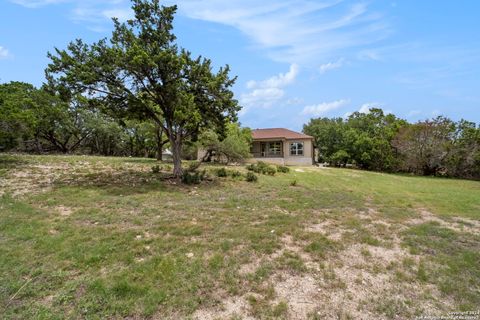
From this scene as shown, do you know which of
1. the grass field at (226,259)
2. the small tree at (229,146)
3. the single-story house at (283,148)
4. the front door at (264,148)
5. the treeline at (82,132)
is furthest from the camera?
the front door at (264,148)

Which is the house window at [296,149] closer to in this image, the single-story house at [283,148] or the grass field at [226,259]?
the single-story house at [283,148]

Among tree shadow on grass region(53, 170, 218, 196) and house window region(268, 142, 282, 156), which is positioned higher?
house window region(268, 142, 282, 156)

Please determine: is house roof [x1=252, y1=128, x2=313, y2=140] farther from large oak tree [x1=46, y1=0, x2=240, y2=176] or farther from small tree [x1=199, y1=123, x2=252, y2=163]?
large oak tree [x1=46, y1=0, x2=240, y2=176]

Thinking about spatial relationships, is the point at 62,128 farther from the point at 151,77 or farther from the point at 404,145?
the point at 404,145

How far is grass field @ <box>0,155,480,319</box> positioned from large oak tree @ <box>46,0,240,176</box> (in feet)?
13.2

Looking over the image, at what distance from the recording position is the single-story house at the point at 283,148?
26.8 meters

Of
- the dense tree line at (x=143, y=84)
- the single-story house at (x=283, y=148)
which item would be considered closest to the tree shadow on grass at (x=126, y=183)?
the dense tree line at (x=143, y=84)

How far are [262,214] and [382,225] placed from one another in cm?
266

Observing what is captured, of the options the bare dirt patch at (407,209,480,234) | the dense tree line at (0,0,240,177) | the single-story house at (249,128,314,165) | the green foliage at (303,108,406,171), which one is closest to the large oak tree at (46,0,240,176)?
the dense tree line at (0,0,240,177)

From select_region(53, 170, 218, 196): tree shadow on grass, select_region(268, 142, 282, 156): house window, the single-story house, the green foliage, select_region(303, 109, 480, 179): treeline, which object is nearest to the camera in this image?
select_region(53, 170, 218, 196): tree shadow on grass

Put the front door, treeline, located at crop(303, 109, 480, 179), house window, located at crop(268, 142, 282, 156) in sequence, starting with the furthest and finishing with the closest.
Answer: the front door
house window, located at crop(268, 142, 282, 156)
treeline, located at crop(303, 109, 480, 179)

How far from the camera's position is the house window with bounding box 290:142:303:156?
2720cm

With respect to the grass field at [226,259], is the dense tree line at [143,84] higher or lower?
higher

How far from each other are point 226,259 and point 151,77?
7.98 meters
